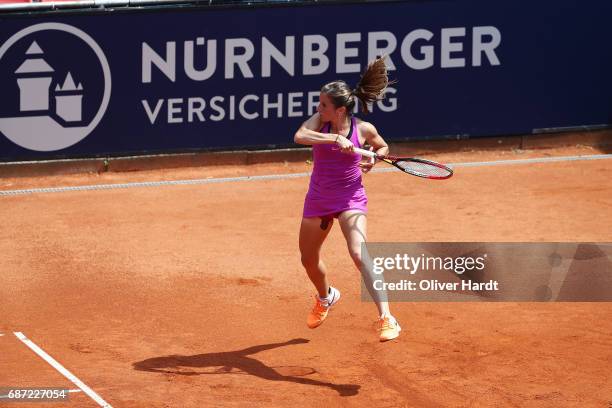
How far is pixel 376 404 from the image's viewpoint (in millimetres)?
7832

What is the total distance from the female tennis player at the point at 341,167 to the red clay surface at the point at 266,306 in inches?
33.7

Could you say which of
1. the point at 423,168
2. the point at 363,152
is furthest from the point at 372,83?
the point at 423,168

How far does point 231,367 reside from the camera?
862 cm

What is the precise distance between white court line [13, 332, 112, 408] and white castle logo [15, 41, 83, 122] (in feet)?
19.1

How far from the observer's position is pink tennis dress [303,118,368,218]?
27.7ft

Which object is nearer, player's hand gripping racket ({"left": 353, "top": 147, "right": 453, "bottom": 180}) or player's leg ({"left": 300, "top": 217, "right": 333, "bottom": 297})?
player's leg ({"left": 300, "top": 217, "right": 333, "bottom": 297})

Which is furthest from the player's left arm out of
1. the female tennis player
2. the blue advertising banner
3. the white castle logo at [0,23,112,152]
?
the white castle logo at [0,23,112,152]

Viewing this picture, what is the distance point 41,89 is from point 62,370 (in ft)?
22.8

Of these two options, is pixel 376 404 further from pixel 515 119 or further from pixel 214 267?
pixel 515 119

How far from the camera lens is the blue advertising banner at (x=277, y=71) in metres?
14.6

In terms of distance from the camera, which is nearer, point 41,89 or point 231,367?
point 231,367

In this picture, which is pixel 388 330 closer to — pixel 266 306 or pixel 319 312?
pixel 319 312

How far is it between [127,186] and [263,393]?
7.03 metres

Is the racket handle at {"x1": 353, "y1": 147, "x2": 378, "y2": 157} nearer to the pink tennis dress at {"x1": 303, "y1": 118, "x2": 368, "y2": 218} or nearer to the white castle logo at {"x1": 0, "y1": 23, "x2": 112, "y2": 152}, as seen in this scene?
the pink tennis dress at {"x1": 303, "y1": 118, "x2": 368, "y2": 218}
